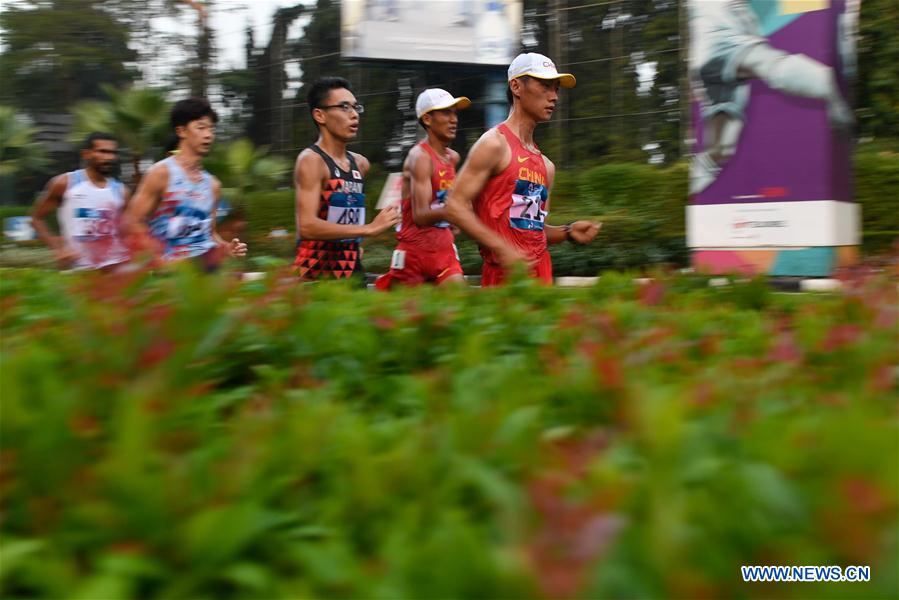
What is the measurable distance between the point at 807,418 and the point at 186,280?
1.19 m

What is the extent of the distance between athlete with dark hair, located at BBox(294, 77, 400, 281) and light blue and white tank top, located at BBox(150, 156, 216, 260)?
0.69 m

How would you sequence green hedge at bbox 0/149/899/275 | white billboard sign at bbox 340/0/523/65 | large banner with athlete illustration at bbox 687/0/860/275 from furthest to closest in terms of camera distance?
white billboard sign at bbox 340/0/523/65, green hedge at bbox 0/149/899/275, large banner with athlete illustration at bbox 687/0/860/275

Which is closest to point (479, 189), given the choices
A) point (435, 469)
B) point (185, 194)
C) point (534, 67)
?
point (534, 67)

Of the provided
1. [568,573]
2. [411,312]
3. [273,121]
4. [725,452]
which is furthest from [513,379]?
[273,121]

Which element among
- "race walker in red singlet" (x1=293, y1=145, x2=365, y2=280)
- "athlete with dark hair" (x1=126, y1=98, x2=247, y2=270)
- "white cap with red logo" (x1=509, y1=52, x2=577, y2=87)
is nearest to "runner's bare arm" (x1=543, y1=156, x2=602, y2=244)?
"white cap with red logo" (x1=509, y1=52, x2=577, y2=87)

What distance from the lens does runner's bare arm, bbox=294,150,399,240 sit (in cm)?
686

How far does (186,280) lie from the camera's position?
221cm

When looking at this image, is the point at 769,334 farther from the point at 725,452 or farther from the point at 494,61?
the point at 494,61

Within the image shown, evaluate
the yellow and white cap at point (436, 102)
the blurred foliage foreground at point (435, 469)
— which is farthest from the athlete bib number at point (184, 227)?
the blurred foliage foreground at point (435, 469)

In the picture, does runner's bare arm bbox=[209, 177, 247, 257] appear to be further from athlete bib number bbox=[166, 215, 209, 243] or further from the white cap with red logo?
the white cap with red logo

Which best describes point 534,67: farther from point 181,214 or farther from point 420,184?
point 181,214

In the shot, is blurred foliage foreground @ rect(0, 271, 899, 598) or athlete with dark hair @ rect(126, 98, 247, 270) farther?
athlete with dark hair @ rect(126, 98, 247, 270)

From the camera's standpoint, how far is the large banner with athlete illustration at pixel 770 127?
13.0 meters

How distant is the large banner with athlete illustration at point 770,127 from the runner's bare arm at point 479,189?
7.42 metres
